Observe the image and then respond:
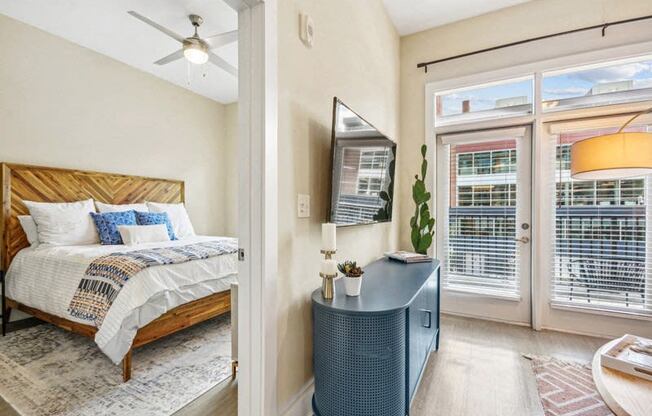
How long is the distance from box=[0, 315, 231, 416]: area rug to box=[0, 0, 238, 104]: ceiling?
310 centimetres

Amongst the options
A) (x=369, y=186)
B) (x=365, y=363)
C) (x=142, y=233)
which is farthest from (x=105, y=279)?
(x=369, y=186)

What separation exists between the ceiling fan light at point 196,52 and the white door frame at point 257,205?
5.76 feet

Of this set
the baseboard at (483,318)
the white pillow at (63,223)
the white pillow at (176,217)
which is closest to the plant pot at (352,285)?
the baseboard at (483,318)

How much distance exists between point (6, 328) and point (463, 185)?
15.7 ft

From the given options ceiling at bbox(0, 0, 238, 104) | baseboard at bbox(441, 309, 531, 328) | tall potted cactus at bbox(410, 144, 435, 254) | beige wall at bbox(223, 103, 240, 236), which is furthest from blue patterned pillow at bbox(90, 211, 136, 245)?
baseboard at bbox(441, 309, 531, 328)

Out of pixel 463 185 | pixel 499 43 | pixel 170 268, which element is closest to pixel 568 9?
pixel 499 43

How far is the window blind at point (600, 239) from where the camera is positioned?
2.65 metres

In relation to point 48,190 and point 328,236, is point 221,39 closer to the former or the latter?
point 328,236

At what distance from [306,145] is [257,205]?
53 centimetres

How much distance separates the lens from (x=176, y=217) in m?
4.26

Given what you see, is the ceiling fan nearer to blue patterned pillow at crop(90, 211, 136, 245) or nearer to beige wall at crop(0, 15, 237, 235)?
beige wall at crop(0, 15, 237, 235)

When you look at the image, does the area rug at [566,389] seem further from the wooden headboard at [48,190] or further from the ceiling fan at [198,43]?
the wooden headboard at [48,190]

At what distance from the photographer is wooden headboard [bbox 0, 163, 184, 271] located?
296 cm

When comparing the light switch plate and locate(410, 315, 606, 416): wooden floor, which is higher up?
the light switch plate
